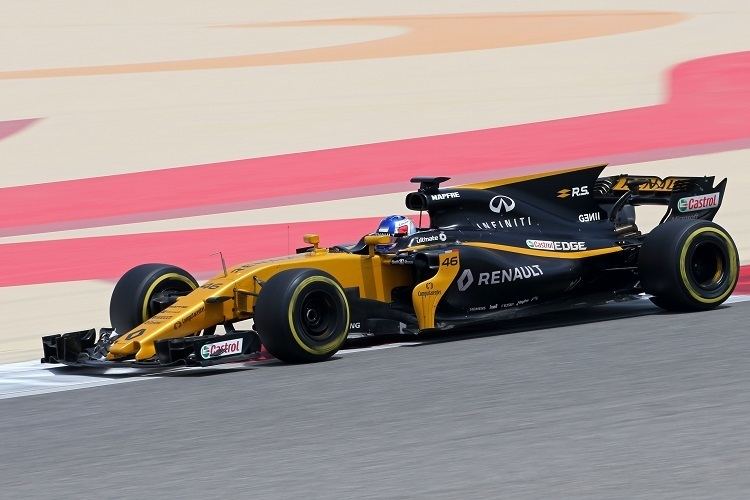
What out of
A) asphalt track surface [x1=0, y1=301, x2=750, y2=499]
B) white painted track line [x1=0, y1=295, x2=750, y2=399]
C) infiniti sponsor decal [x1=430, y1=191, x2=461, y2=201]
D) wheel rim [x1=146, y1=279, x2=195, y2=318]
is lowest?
asphalt track surface [x1=0, y1=301, x2=750, y2=499]

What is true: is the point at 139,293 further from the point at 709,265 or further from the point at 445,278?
the point at 709,265

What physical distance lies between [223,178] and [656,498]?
15.3 meters

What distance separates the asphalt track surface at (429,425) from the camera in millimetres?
6891

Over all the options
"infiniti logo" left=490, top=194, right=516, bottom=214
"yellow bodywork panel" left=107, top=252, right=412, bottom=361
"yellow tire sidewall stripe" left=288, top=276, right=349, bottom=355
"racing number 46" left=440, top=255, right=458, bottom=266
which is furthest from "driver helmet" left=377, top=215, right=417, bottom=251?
"yellow tire sidewall stripe" left=288, top=276, right=349, bottom=355

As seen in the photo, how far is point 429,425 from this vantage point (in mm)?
8102

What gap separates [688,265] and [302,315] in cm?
310

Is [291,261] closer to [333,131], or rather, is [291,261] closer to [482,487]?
[482,487]

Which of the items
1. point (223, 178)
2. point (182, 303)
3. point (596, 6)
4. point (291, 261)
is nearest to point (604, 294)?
point (291, 261)

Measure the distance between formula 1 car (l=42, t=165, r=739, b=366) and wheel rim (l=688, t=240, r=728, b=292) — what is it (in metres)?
0.01

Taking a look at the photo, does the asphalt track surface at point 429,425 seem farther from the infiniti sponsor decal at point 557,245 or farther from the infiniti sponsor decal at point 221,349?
the infiniti sponsor decal at point 557,245

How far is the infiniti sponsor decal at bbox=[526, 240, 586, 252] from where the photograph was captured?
11695 mm

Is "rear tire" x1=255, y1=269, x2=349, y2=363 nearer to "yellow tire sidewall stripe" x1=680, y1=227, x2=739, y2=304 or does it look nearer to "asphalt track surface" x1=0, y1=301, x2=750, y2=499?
"asphalt track surface" x1=0, y1=301, x2=750, y2=499

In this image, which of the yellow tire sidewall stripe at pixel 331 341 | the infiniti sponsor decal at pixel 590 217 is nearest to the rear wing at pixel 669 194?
the infiniti sponsor decal at pixel 590 217

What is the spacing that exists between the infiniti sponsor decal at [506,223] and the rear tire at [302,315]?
1.71 meters
